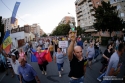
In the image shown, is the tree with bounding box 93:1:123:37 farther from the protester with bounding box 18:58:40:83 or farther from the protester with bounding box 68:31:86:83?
the protester with bounding box 68:31:86:83

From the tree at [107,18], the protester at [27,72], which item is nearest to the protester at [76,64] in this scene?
the protester at [27,72]

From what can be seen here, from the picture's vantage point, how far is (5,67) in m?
9.80

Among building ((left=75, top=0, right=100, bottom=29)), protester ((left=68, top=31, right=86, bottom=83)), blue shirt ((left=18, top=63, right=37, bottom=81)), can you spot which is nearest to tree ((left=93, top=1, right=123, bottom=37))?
blue shirt ((left=18, top=63, right=37, bottom=81))

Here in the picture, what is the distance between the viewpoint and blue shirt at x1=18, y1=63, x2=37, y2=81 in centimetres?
376

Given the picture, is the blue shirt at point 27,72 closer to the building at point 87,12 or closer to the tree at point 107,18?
the tree at point 107,18

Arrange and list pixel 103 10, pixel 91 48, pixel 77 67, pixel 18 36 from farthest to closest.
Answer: pixel 18 36, pixel 103 10, pixel 91 48, pixel 77 67

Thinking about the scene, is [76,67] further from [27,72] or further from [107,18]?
[107,18]

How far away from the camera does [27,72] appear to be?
3771 millimetres

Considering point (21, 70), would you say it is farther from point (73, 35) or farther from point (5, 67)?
point (5, 67)

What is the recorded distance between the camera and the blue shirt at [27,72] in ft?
12.3

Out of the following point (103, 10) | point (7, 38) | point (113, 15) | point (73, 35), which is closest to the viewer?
point (73, 35)

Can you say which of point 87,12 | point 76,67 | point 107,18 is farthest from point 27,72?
point 87,12

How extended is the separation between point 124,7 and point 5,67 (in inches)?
1504

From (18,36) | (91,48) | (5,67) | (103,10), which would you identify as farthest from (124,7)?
A: (5,67)
